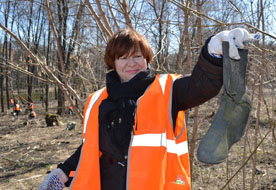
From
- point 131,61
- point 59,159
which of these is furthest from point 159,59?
point 59,159

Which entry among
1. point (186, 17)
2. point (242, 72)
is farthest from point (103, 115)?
point (186, 17)

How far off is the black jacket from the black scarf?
0.41ft

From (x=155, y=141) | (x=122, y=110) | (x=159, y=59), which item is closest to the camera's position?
(x=155, y=141)

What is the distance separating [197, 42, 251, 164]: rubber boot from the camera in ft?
3.23

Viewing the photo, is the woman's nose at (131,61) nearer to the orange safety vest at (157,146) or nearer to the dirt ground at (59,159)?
the orange safety vest at (157,146)

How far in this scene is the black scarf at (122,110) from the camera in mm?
1350

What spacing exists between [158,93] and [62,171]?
87cm

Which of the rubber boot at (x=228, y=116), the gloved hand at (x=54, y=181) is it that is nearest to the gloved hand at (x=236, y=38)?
the rubber boot at (x=228, y=116)

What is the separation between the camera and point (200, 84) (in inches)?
44.4

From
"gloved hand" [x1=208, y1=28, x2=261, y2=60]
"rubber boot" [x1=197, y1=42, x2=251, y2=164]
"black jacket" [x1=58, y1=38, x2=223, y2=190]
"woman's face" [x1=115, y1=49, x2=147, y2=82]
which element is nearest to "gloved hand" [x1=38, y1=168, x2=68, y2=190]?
"black jacket" [x1=58, y1=38, x2=223, y2=190]

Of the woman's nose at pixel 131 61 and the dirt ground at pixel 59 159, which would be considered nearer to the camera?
the woman's nose at pixel 131 61

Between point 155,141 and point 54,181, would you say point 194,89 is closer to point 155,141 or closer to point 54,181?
point 155,141

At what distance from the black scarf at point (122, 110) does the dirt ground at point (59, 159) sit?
146cm

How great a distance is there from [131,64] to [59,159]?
5264 millimetres
